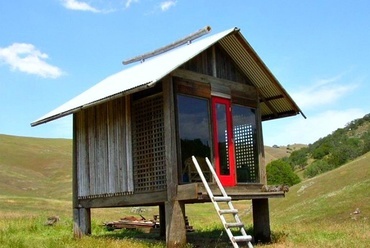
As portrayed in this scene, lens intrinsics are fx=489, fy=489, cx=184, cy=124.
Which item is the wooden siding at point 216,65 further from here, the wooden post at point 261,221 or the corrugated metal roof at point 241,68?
the wooden post at point 261,221

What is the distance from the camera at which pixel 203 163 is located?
1466cm

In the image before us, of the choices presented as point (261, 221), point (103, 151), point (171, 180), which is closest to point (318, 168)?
point (261, 221)

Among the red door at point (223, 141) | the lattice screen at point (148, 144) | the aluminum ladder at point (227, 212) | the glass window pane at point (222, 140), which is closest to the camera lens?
the aluminum ladder at point (227, 212)

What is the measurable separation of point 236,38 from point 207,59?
1162 millimetres

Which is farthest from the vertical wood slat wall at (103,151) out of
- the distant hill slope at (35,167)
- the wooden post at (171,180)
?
the distant hill slope at (35,167)

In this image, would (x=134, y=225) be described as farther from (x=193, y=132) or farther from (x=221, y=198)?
(x=221, y=198)

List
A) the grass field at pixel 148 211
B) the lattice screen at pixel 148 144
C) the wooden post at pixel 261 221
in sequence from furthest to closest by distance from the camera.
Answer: the wooden post at pixel 261 221, the grass field at pixel 148 211, the lattice screen at pixel 148 144

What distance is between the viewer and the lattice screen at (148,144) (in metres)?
14.5

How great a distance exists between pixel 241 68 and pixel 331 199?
25.4 m

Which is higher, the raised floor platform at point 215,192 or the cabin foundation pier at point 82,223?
the raised floor platform at point 215,192

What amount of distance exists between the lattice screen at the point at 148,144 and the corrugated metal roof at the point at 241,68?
903 mm

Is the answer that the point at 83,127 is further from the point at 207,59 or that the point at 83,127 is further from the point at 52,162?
the point at 52,162

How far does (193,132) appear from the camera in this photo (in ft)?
48.4

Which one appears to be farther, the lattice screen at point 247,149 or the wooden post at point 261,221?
the lattice screen at point 247,149
